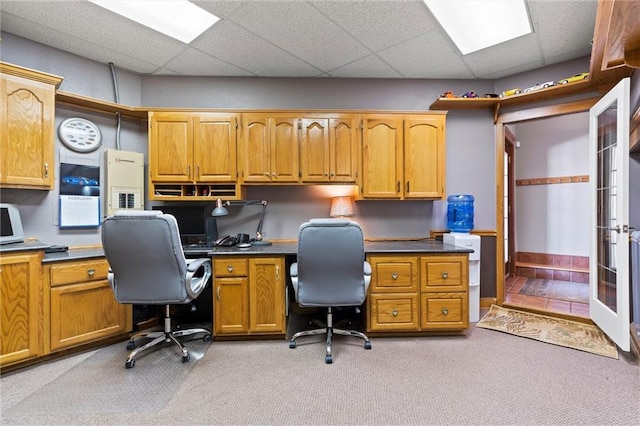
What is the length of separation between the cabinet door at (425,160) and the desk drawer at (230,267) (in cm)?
173

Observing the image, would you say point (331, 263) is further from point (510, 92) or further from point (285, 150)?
point (510, 92)

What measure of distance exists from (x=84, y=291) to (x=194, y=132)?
164 centimetres

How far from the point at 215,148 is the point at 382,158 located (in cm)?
168

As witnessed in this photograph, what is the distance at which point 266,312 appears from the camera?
2.31 metres

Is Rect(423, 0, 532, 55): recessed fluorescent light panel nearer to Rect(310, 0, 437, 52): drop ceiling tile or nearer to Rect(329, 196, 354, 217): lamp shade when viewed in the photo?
Rect(310, 0, 437, 52): drop ceiling tile

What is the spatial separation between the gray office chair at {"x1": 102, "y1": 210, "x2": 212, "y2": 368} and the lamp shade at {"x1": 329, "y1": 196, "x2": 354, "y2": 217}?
1.44m

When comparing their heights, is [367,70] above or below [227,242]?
above

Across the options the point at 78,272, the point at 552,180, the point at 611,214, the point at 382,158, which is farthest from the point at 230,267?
the point at 552,180

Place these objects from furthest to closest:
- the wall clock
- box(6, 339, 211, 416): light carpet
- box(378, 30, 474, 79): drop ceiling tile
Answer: the wall clock < box(378, 30, 474, 79): drop ceiling tile < box(6, 339, 211, 416): light carpet

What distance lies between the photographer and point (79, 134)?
262 cm

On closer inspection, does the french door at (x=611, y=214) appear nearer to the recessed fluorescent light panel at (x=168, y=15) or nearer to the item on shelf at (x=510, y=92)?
the item on shelf at (x=510, y=92)

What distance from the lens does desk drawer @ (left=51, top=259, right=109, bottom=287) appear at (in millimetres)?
2033

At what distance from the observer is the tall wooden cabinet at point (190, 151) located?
2666 millimetres

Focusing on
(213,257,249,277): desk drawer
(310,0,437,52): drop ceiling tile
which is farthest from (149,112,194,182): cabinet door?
(310,0,437,52): drop ceiling tile
